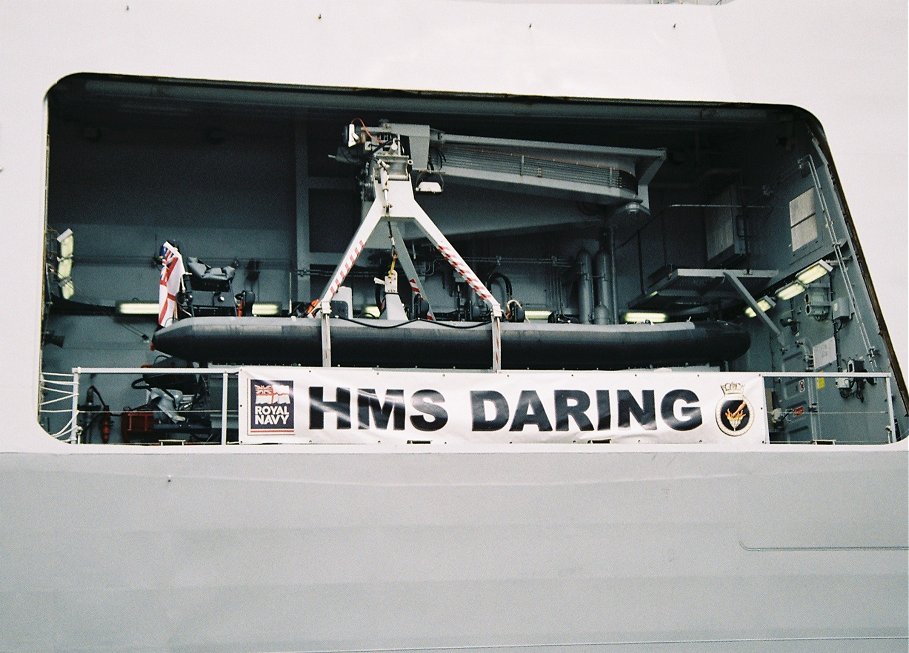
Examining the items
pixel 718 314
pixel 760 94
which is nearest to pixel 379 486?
pixel 760 94

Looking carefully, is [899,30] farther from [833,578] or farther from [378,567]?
[378,567]

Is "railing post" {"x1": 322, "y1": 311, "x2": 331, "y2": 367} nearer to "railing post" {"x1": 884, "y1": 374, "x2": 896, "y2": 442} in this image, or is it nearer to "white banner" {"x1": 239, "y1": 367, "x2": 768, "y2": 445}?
"white banner" {"x1": 239, "y1": 367, "x2": 768, "y2": 445}

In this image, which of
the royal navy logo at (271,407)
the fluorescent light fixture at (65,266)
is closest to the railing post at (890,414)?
the royal navy logo at (271,407)

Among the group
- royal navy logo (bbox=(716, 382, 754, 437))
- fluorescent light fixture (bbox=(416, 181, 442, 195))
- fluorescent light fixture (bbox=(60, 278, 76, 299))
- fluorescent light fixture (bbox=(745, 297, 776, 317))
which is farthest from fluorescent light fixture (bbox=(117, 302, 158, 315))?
fluorescent light fixture (bbox=(745, 297, 776, 317))

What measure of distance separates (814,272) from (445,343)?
3.48 m

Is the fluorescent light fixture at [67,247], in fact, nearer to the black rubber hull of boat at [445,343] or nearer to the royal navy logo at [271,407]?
the black rubber hull of boat at [445,343]

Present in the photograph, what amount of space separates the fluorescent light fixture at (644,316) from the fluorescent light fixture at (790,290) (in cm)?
171

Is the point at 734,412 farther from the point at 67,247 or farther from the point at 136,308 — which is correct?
the point at 67,247

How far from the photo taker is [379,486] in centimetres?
638

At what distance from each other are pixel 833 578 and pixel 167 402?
529cm

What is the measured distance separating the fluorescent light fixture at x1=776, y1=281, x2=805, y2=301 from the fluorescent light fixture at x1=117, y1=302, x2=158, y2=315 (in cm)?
605

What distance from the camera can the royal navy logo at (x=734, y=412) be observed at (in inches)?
279

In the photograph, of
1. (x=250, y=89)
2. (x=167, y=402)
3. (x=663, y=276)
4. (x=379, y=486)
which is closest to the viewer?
(x=379, y=486)

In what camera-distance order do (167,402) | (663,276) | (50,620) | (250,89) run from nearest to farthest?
(50,620) → (250,89) → (167,402) → (663,276)
